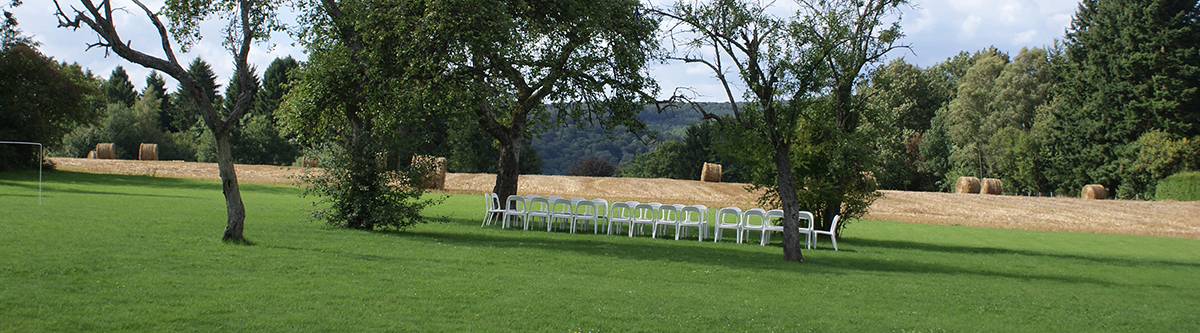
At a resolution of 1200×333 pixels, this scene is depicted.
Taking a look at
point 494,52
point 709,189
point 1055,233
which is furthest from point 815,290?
point 709,189

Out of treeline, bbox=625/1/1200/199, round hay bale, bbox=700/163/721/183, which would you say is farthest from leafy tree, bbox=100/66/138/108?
treeline, bbox=625/1/1200/199

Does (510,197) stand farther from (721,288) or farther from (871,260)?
(721,288)

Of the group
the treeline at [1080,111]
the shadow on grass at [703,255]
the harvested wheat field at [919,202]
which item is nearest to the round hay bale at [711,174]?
the harvested wheat field at [919,202]

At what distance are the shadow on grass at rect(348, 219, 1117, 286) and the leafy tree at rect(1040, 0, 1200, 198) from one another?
40.6 metres

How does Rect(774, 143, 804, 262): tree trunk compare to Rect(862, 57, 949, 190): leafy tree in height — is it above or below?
below

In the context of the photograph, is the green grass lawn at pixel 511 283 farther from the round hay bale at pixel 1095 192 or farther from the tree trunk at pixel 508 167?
the round hay bale at pixel 1095 192

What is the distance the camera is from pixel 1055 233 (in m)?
24.0

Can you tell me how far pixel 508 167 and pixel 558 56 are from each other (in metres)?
3.86

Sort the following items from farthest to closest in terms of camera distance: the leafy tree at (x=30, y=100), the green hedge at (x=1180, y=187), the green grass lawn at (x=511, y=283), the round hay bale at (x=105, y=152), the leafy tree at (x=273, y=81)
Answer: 1. the leafy tree at (x=273, y=81)
2. the round hay bale at (x=105, y=152)
3. the green hedge at (x=1180, y=187)
4. the leafy tree at (x=30, y=100)
5. the green grass lawn at (x=511, y=283)

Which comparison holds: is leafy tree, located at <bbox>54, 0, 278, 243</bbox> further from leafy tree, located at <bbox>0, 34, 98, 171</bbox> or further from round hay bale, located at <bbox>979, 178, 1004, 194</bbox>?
round hay bale, located at <bbox>979, 178, 1004, 194</bbox>

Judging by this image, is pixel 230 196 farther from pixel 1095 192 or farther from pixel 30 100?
pixel 1095 192

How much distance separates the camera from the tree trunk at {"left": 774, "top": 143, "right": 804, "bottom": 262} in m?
12.5

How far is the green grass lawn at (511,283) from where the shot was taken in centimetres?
609

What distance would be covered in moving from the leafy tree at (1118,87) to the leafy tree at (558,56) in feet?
134
